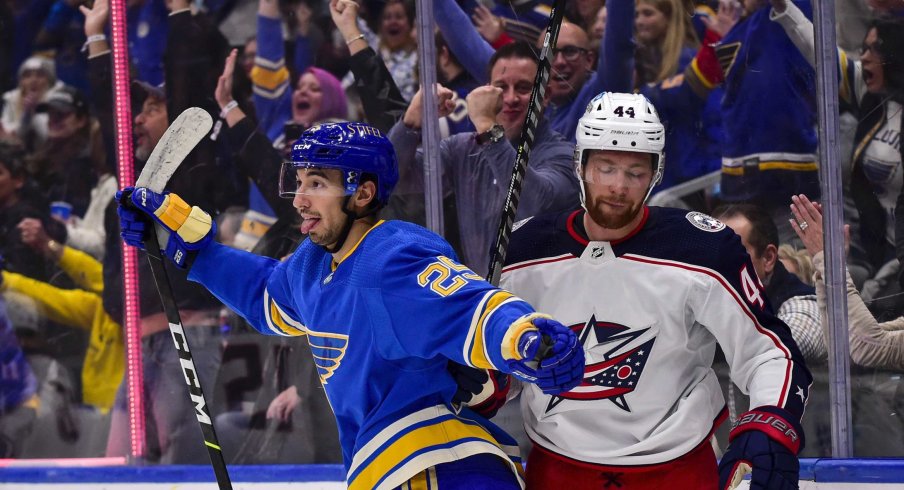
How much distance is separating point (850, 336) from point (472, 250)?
1.31m

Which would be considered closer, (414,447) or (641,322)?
(414,447)

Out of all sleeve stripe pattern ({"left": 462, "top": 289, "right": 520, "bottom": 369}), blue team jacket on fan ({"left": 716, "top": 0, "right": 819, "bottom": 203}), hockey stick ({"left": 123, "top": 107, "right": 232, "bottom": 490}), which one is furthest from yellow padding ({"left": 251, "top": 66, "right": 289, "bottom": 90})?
sleeve stripe pattern ({"left": 462, "top": 289, "right": 520, "bottom": 369})

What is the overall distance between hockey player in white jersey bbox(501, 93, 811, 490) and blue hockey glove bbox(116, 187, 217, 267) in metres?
0.82

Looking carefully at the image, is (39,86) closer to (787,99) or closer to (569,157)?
(569,157)

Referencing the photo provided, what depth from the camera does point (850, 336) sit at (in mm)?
3623

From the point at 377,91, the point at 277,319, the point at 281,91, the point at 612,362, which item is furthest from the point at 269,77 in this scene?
the point at 612,362

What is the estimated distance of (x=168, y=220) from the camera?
2.56 meters

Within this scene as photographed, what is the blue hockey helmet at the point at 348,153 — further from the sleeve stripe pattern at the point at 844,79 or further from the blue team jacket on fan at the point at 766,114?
the sleeve stripe pattern at the point at 844,79

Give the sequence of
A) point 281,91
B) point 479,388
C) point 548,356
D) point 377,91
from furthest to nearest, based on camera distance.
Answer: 1. point 281,91
2. point 377,91
3. point 479,388
4. point 548,356

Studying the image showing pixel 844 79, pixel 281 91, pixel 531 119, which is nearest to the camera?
pixel 531 119

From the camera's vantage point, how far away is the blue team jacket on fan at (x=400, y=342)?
6.63 feet

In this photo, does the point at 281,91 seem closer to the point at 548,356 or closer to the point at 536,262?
the point at 536,262

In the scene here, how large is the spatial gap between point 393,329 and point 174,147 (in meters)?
0.82

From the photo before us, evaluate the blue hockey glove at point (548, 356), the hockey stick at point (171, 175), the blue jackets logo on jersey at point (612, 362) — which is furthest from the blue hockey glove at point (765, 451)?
the hockey stick at point (171, 175)
